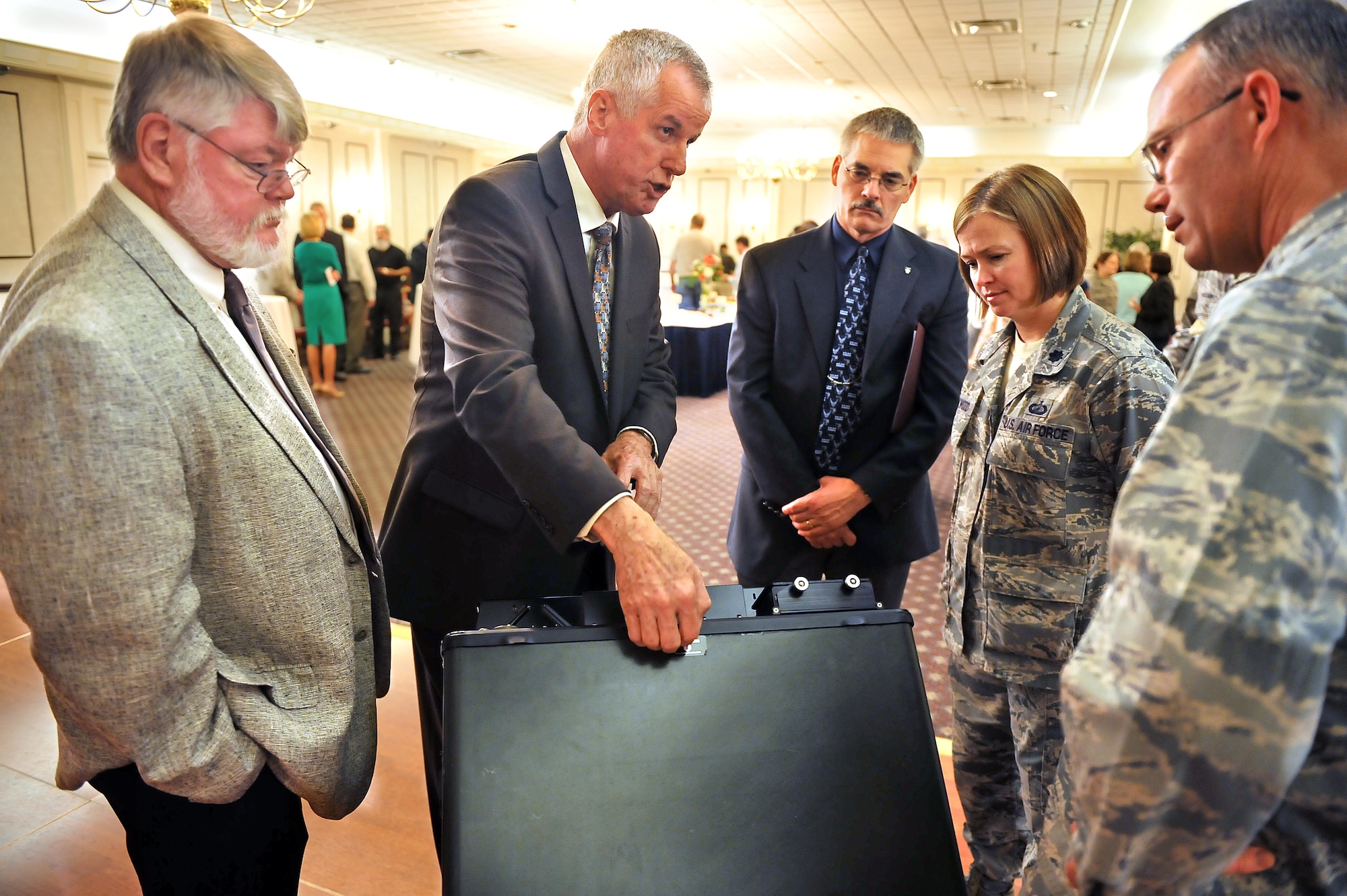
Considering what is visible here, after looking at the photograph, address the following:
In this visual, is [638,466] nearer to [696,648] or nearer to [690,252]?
[696,648]

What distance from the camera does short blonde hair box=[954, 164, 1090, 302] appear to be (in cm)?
149

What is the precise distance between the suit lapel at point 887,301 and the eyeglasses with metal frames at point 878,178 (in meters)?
0.15

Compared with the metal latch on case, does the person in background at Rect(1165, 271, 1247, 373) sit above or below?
above

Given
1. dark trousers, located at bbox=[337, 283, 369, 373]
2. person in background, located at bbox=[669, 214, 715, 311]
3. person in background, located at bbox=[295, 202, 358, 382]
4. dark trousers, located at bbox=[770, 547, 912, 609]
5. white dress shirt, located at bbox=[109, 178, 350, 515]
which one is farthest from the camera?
person in background, located at bbox=[669, 214, 715, 311]

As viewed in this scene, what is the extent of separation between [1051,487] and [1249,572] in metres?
0.87

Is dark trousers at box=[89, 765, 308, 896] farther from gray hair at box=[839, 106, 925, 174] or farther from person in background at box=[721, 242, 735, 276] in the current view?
person in background at box=[721, 242, 735, 276]

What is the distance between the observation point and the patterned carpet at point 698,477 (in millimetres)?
3414

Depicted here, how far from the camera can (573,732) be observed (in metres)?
0.82

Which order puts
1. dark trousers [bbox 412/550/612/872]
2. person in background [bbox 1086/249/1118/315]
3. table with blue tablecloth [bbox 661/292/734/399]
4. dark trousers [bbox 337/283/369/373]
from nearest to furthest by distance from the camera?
dark trousers [bbox 412/550/612/872] < person in background [bbox 1086/249/1118/315] < table with blue tablecloth [bbox 661/292/734/399] < dark trousers [bbox 337/283/369/373]

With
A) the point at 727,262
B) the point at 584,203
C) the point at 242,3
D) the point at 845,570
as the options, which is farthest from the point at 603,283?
the point at 727,262

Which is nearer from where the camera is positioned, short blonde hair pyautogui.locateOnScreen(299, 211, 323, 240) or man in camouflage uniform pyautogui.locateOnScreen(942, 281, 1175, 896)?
man in camouflage uniform pyautogui.locateOnScreen(942, 281, 1175, 896)

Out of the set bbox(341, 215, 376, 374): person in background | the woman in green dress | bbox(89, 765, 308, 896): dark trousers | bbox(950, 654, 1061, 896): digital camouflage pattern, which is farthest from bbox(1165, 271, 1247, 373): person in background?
bbox(341, 215, 376, 374): person in background

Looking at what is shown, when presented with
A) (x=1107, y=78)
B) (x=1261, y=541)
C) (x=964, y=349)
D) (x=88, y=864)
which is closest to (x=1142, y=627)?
(x=1261, y=541)

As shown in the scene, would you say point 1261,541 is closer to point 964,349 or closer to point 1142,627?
point 1142,627
